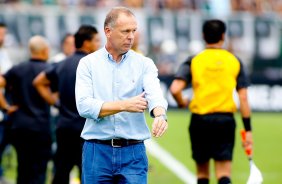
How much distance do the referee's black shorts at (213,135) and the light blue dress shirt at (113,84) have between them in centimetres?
322

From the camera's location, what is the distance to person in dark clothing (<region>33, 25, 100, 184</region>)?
487 inches

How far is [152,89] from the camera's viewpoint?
28.1ft

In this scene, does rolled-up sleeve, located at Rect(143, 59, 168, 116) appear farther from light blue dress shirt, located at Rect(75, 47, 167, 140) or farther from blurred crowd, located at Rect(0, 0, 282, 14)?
blurred crowd, located at Rect(0, 0, 282, 14)

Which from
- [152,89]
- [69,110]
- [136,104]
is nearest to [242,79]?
[69,110]

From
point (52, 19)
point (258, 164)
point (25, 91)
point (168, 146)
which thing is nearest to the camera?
point (25, 91)

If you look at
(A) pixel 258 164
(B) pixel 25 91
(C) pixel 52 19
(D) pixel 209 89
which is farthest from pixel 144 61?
(C) pixel 52 19

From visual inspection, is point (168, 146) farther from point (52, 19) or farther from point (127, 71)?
point (127, 71)

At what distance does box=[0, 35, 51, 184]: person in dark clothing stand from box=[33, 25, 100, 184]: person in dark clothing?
567 millimetres

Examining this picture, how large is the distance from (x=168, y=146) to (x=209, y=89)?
10.6m

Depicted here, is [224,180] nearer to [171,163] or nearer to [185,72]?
[185,72]

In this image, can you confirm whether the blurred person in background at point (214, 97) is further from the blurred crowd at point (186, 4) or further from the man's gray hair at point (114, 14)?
the blurred crowd at point (186, 4)

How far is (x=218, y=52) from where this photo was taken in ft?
39.4

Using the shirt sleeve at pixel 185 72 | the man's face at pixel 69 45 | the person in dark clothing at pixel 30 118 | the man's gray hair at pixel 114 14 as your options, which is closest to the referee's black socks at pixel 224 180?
the shirt sleeve at pixel 185 72

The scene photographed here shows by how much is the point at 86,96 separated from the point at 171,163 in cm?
1074
